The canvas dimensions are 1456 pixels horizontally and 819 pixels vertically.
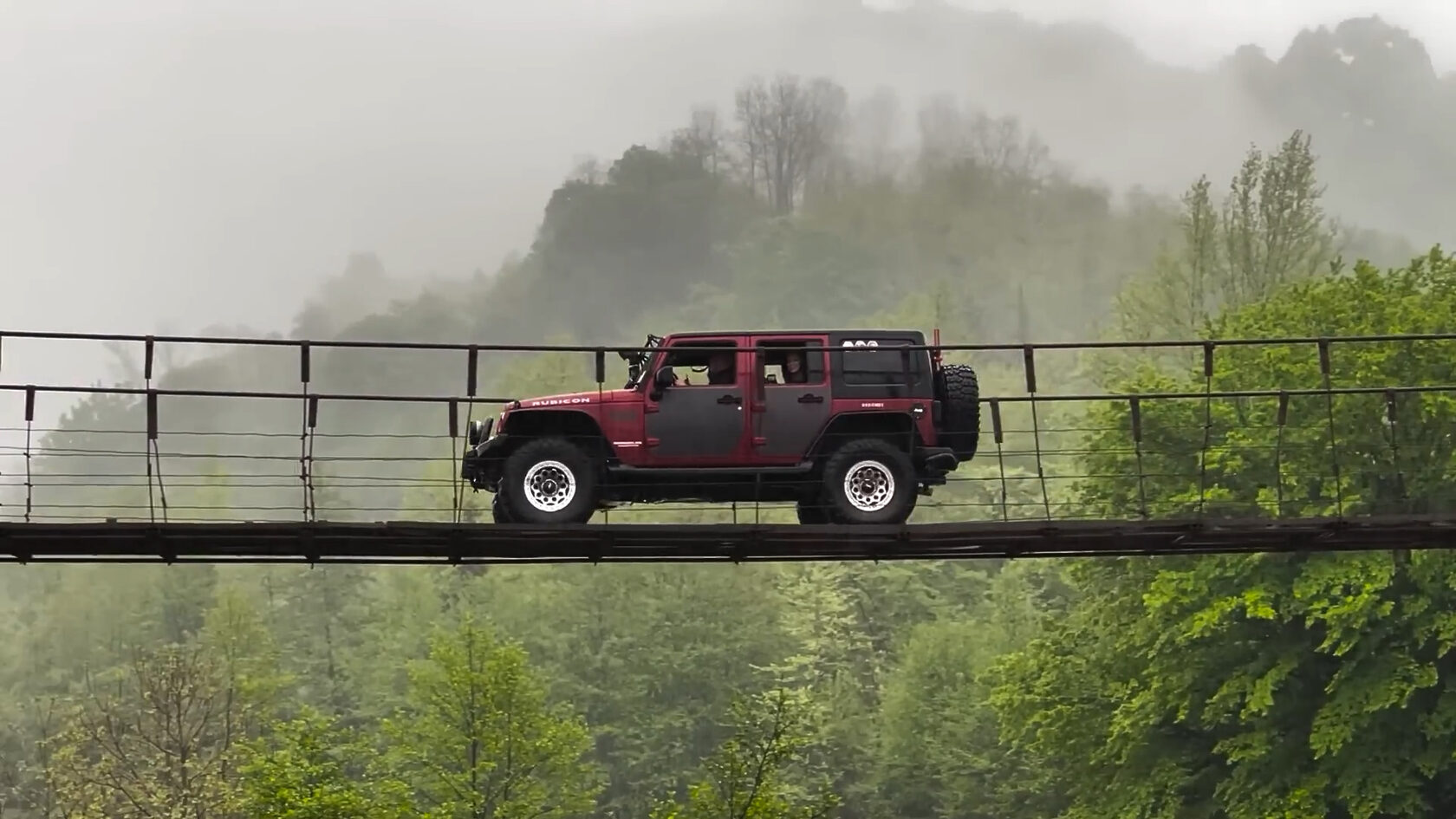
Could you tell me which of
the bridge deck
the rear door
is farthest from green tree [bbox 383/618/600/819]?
the bridge deck

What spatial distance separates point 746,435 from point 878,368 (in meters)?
Result: 1.50

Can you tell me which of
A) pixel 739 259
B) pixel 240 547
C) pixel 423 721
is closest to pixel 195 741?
pixel 423 721

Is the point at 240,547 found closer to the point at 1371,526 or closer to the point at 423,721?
the point at 1371,526

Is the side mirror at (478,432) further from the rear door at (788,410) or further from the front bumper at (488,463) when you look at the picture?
the rear door at (788,410)

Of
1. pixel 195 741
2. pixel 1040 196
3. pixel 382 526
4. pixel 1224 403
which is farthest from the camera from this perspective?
pixel 1040 196

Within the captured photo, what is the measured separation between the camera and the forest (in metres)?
30.3

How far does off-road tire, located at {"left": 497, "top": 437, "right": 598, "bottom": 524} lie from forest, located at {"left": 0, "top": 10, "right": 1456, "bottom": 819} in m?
1.07

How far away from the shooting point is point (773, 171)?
195250mm

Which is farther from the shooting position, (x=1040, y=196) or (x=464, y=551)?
(x=1040, y=196)

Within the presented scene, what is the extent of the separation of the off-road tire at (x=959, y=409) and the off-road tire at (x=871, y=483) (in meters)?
0.72

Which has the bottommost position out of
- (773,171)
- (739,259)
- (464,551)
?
(464,551)

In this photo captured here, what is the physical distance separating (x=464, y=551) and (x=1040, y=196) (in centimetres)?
17427

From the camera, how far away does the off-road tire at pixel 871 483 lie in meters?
15.6

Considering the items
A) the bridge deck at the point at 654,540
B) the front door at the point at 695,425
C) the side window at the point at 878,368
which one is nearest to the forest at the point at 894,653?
the bridge deck at the point at 654,540
